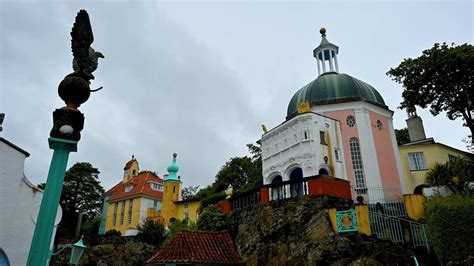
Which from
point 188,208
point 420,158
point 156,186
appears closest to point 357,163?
A: point 420,158

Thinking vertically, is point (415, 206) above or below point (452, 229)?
above

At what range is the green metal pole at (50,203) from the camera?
3902mm

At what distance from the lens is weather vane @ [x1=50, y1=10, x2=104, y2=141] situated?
4550 millimetres

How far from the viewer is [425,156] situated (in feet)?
83.3

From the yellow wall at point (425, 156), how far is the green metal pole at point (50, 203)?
82.4 feet

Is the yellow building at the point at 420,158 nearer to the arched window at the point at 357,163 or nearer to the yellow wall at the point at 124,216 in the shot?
the arched window at the point at 357,163

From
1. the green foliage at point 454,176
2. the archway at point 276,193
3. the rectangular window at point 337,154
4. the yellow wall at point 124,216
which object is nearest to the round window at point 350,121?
the rectangular window at point 337,154

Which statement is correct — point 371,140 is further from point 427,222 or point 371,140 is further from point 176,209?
point 176,209

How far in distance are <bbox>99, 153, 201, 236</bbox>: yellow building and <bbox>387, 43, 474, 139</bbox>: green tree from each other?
2517 centimetres

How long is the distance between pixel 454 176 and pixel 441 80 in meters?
6.58

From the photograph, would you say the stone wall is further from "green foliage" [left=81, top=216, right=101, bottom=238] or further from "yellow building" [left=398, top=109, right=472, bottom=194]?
"green foliage" [left=81, top=216, right=101, bottom=238]

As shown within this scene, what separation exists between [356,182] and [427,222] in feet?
32.5

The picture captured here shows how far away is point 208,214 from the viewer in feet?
61.6

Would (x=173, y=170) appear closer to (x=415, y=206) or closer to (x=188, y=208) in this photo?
(x=188, y=208)
